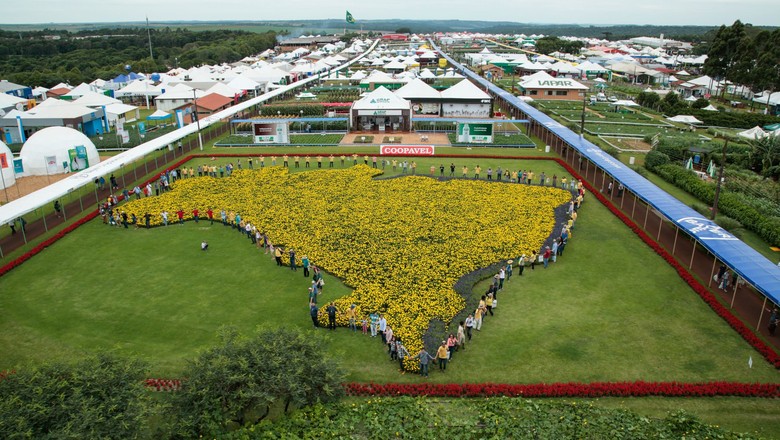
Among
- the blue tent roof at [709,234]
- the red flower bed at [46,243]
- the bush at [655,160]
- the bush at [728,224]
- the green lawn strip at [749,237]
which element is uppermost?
the blue tent roof at [709,234]

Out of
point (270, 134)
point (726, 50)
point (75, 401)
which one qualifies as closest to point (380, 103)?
point (270, 134)

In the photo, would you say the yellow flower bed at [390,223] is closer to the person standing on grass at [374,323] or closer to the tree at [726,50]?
the person standing on grass at [374,323]

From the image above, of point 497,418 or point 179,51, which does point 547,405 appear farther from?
point 179,51

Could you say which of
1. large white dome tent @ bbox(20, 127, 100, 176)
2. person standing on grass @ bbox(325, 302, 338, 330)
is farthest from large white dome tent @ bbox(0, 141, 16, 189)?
person standing on grass @ bbox(325, 302, 338, 330)

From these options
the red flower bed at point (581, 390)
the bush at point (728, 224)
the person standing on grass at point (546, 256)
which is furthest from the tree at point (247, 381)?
the bush at point (728, 224)

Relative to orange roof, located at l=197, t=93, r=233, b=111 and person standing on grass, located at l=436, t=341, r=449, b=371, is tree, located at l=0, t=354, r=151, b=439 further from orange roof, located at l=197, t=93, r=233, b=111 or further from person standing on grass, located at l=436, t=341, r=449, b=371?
orange roof, located at l=197, t=93, r=233, b=111
